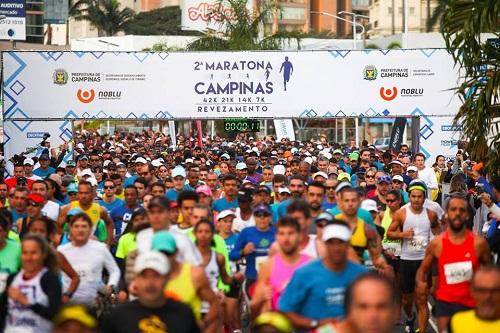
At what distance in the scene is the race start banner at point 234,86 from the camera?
29594 mm

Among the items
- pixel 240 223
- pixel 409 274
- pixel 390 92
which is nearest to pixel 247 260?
pixel 240 223

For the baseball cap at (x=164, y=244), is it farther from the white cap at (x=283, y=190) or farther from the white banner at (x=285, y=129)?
the white banner at (x=285, y=129)

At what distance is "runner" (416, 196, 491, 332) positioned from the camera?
34.2 feet

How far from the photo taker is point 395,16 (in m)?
134

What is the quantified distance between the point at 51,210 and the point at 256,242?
3.46 metres

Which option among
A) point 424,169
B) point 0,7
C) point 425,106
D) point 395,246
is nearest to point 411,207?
point 395,246

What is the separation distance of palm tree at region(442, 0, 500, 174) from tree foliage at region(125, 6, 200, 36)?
114387 mm

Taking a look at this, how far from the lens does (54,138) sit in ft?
99.1

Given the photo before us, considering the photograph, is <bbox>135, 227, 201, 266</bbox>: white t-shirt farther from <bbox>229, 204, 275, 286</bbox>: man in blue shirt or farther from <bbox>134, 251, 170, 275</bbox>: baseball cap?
<bbox>134, 251, 170, 275</bbox>: baseball cap

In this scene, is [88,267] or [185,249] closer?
[185,249]

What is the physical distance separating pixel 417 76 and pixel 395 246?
16268 mm

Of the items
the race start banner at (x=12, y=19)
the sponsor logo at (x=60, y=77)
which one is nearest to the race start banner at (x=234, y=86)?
the sponsor logo at (x=60, y=77)

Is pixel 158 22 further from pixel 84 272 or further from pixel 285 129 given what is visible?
pixel 84 272

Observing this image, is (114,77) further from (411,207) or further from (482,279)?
(482,279)
